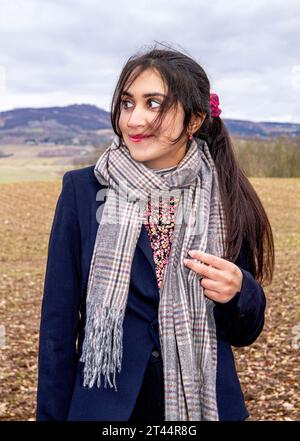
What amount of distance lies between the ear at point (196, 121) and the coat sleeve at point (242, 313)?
515mm

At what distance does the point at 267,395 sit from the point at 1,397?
250 centimetres

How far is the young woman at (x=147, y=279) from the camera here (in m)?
2.15

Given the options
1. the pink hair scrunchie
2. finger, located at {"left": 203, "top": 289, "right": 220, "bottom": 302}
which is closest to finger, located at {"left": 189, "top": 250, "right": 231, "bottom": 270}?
finger, located at {"left": 203, "top": 289, "right": 220, "bottom": 302}

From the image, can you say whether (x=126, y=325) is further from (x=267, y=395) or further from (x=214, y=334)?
(x=267, y=395)

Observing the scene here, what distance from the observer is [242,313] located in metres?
2.22

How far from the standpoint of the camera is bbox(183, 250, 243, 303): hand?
6.99 ft

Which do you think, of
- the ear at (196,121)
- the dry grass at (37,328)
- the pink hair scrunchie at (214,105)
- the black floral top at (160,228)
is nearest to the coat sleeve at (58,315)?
the black floral top at (160,228)

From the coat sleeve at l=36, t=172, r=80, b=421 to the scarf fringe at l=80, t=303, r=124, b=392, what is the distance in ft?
0.27

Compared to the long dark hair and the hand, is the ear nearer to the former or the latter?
the long dark hair

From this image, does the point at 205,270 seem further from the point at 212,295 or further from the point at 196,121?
the point at 196,121

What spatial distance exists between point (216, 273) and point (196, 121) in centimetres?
61

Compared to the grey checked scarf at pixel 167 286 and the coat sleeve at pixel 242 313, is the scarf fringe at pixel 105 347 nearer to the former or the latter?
the grey checked scarf at pixel 167 286

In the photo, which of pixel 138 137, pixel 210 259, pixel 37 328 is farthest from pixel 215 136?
pixel 37 328
